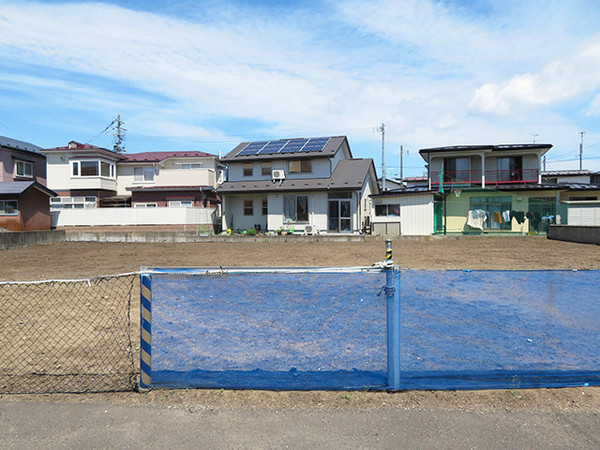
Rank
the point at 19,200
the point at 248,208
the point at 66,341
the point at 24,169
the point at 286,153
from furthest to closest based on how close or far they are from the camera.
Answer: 1. the point at 24,169
2. the point at 248,208
3. the point at 286,153
4. the point at 19,200
5. the point at 66,341

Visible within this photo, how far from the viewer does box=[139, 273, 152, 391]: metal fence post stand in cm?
359

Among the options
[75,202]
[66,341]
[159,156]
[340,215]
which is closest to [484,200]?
[340,215]

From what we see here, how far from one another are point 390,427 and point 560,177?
4155 centimetres

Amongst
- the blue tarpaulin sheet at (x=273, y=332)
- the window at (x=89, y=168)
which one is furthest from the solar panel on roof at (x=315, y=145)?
the blue tarpaulin sheet at (x=273, y=332)

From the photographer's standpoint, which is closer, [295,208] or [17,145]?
[295,208]

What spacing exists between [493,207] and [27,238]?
2674 centimetres

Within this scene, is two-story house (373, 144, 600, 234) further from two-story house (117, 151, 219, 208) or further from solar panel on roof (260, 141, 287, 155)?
two-story house (117, 151, 219, 208)

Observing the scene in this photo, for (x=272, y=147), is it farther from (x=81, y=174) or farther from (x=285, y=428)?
(x=285, y=428)

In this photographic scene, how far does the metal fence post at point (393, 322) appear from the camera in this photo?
3580mm

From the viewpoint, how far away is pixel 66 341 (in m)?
4.98

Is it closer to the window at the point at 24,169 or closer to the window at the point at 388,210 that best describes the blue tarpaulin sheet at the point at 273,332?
the window at the point at 388,210

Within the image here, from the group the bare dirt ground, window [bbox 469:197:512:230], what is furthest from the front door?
window [bbox 469:197:512:230]

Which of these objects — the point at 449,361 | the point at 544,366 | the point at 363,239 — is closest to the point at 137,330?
the point at 449,361

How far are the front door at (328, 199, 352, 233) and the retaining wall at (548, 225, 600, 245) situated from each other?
10.9 meters
